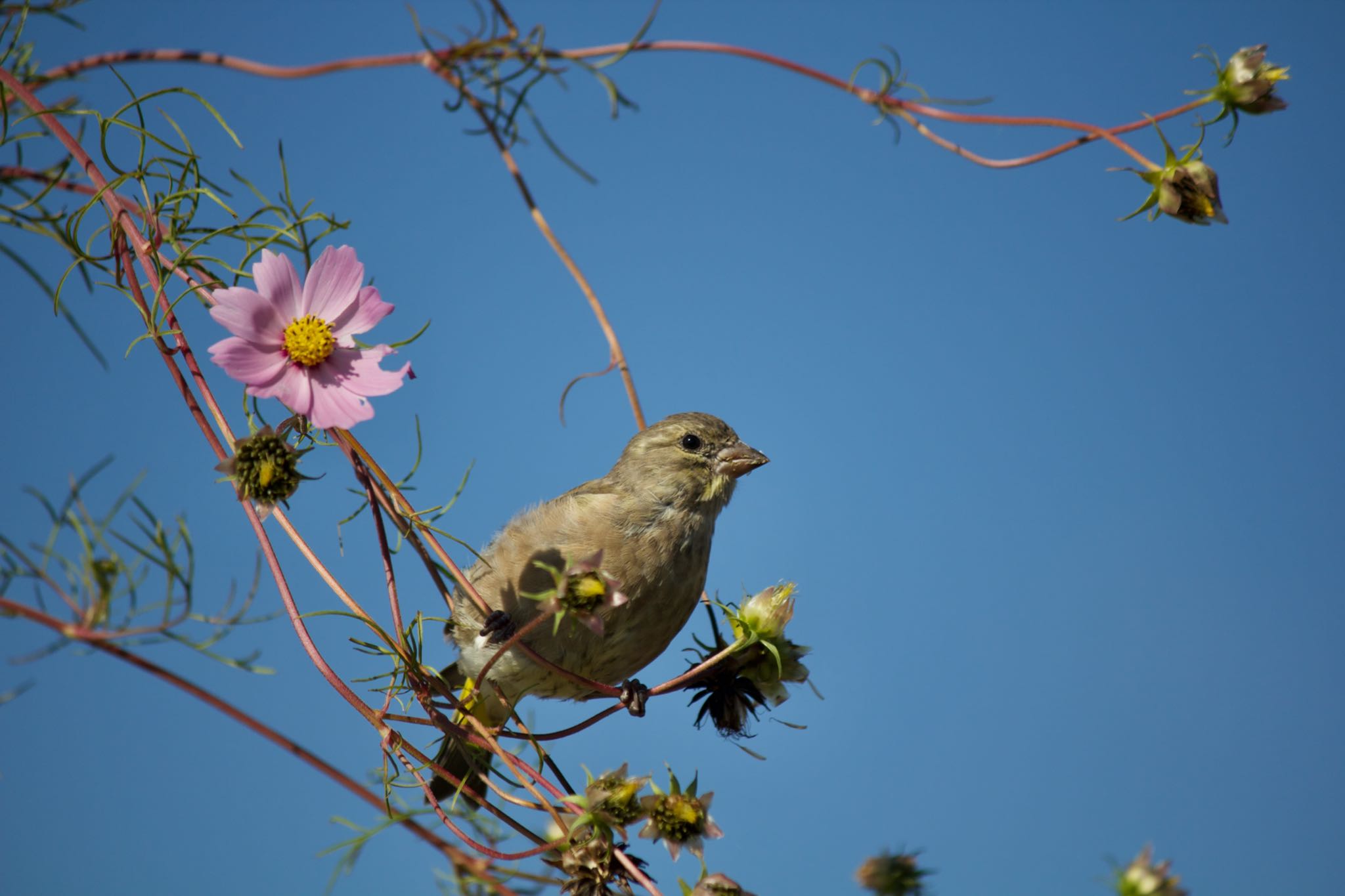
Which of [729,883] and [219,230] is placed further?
[219,230]

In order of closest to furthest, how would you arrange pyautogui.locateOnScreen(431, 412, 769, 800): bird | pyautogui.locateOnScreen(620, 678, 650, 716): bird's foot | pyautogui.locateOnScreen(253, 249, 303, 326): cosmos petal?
pyautogui.locateOnScreen(253, 249, 303, 326): cosmos petal
pyautogui.locateOnScreen(620, 678, 650, 716): bird's foot
pyautogui.locateOnScreen(431, 412, 769, 800): bird

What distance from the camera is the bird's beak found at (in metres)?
4.23

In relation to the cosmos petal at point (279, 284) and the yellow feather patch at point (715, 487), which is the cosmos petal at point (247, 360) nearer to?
the cosmos petal at point (279, 284)

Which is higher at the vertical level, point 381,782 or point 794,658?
point 794,658

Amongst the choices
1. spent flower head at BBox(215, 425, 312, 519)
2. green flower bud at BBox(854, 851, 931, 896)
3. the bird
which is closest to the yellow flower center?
spent flower head at BBox(215, 425, 312, 519)

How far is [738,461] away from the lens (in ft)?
13.9

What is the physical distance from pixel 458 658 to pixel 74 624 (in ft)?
8.39

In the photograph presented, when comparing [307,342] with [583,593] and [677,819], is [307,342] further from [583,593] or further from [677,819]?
[677,819]

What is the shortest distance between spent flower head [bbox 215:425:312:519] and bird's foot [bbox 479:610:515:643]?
0.51m

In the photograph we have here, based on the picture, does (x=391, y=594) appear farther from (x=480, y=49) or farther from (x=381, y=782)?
(x=480, y=49)

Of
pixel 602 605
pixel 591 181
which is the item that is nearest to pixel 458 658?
pixel 602 605

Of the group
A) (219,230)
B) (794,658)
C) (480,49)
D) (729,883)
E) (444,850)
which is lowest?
(444,850)

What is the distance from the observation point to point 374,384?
6.55ft

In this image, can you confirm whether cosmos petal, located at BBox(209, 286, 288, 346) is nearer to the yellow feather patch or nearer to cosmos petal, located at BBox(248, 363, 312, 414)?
cosmos petal, located at BBox(248, 363, 312, 414)
